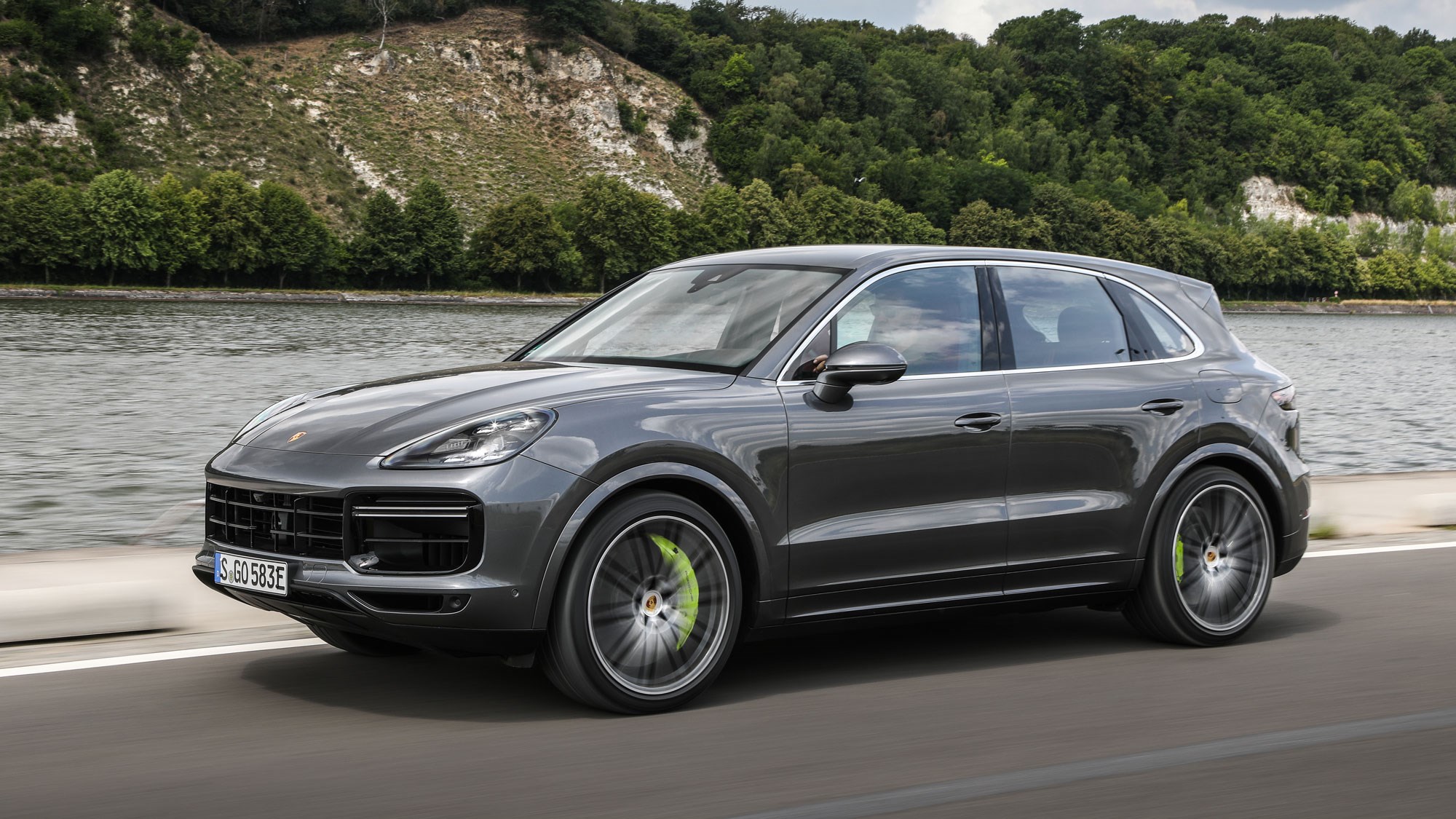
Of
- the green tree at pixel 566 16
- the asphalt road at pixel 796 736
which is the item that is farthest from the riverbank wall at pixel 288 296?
the asphalt road at pixel 796 736

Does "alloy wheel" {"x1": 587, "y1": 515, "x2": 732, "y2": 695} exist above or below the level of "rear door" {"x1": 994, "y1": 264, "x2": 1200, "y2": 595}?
below

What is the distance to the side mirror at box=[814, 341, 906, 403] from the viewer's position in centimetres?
570

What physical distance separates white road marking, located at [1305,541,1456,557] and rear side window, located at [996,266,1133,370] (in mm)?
3494

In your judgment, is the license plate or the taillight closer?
the license plate

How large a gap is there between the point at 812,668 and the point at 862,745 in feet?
4.18

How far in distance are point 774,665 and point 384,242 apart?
125888 millimetres

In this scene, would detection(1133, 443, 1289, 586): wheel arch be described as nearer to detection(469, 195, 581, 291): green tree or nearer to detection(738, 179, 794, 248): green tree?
detection(469, 195, 581, 291): green tree

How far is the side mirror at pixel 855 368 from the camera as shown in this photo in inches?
224

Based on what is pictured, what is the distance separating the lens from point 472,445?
5.21 metres

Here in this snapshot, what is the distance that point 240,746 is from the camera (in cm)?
506

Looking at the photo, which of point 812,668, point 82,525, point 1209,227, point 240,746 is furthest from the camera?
point 1209,227

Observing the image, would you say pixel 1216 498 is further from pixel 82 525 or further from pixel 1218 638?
pixel 82 525

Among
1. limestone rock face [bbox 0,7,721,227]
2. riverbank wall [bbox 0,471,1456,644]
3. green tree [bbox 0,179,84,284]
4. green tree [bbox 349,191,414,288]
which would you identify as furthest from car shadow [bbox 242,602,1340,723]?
limestone rock face [bbox 0,7,721,227]

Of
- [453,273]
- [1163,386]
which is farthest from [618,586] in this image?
[453,273]
